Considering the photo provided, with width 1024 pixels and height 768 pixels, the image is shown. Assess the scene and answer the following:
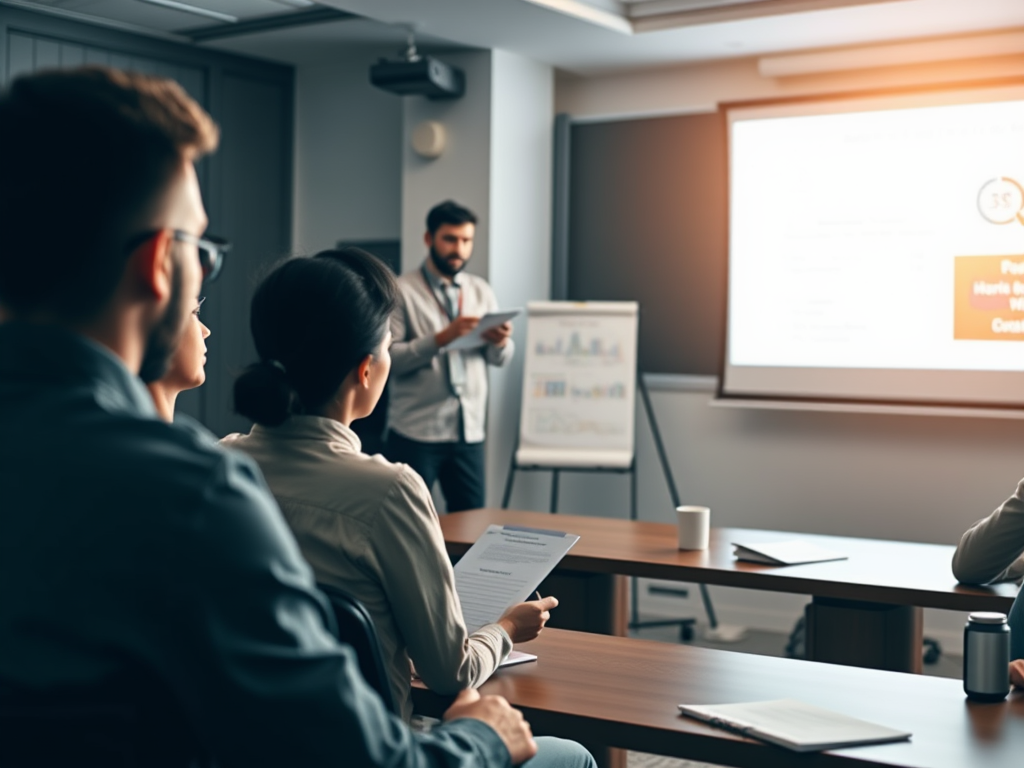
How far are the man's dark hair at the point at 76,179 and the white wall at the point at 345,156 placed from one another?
5.15 m

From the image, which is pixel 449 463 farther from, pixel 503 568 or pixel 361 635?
pixel 361 635

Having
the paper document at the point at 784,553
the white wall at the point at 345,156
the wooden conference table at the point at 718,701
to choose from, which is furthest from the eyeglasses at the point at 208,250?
the white wall at the point at 345,156

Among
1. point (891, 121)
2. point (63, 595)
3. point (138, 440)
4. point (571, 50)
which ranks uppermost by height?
point (571, 50)

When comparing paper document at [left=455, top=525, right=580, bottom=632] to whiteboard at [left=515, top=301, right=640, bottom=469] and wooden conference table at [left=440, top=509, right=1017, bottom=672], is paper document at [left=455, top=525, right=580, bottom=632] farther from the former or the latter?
whiteboard at [left=515, top=301, right=640, bottom=469]

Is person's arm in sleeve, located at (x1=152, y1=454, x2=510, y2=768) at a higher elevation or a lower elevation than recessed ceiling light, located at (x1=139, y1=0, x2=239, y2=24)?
lower

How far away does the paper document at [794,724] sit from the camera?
1420 millimetres

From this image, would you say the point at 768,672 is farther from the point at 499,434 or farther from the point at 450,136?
the point at 450,136

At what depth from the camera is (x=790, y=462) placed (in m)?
5.23

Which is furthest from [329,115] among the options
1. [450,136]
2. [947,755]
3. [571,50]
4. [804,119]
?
[947,755]

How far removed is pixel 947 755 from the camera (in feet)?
4.59

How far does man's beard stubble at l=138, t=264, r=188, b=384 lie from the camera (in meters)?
0.93

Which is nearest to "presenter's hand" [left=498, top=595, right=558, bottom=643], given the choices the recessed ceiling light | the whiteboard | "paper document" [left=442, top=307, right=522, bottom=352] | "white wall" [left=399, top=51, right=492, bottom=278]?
"paper document" [left=442, top=307, right=522, bottom=352]

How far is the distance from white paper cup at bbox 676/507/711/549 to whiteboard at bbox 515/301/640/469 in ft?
7.32

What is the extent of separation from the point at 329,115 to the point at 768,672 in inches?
195
